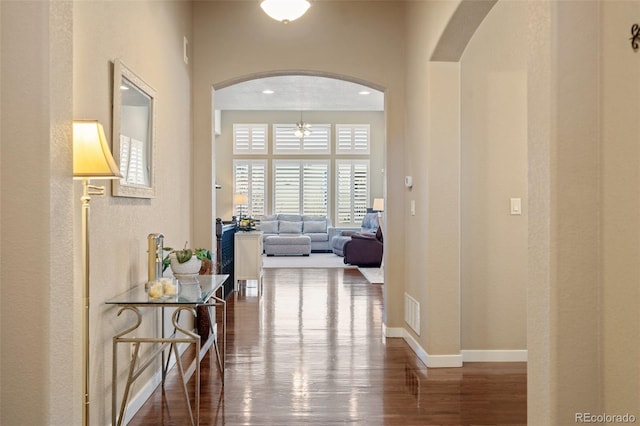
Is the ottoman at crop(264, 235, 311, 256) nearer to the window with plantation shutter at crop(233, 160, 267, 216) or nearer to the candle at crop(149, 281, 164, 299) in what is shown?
the window with plantation shutter at crop(233, 160, 267, 216)

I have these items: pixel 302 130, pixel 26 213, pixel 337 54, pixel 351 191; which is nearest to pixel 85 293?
pixel 26 213

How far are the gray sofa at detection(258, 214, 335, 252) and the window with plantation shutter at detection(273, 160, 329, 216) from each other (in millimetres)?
377

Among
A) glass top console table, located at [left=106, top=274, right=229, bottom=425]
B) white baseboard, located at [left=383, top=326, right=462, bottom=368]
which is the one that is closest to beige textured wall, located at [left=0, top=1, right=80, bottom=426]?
glass top console table, located at [left=106, top=274, right=229, bottom=425]

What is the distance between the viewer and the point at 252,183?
13.0m

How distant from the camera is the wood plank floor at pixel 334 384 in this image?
2.95m

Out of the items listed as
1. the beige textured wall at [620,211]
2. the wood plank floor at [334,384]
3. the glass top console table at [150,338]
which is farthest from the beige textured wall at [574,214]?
the glass top console table at [150,338]

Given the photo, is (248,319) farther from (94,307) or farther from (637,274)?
(637,274)

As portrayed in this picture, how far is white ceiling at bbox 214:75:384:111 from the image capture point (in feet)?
29.3

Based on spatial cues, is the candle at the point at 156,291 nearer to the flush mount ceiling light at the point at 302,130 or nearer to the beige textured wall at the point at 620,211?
the beige textured wall at the point at 620,211

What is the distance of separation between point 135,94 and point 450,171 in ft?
7.83

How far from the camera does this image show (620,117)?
5.87 ft

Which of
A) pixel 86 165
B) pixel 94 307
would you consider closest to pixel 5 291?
pixel 86 165

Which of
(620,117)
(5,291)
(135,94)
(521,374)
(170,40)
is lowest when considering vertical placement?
(521,374)

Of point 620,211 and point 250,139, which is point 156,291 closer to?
point 620,211
